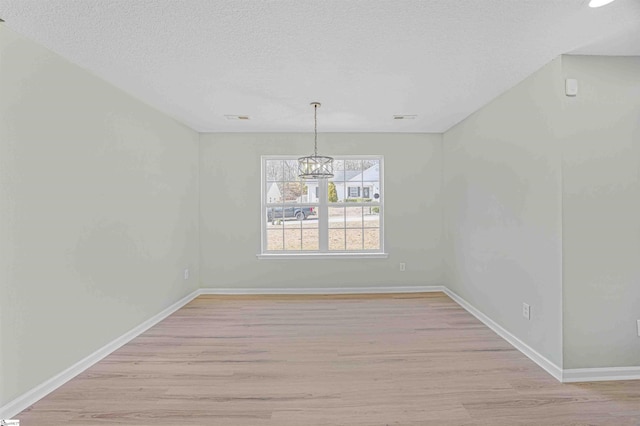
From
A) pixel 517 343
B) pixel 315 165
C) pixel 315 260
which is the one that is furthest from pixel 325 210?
pixel 517 343

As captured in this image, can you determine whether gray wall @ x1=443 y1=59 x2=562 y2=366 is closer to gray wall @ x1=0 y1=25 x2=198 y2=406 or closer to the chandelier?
the chandelier

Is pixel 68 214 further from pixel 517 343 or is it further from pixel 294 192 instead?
pixel 517 343

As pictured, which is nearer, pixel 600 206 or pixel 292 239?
pixel 600 206

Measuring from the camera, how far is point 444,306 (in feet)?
12.6

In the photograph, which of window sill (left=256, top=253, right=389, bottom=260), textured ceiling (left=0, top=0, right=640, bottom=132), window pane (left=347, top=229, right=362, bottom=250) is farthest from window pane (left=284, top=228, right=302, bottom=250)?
textured ceiling (left=0, top=0, right=640, bottom=132)

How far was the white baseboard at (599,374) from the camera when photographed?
2.21 metres

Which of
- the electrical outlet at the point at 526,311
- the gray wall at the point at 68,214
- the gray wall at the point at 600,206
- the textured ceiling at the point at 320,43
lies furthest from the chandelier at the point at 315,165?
the electrical outlet at the point at 526,311

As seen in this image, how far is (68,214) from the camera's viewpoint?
7.35 ft

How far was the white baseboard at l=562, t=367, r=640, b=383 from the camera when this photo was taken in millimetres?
2205

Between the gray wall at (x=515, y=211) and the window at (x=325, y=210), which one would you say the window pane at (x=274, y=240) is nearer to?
the window at (x=325, y=210)

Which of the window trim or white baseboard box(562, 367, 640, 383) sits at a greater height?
the window trim

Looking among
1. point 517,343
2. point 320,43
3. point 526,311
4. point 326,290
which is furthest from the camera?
point 326,290

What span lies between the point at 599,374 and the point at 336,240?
121 inches

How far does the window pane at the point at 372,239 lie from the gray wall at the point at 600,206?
8.39 ft
